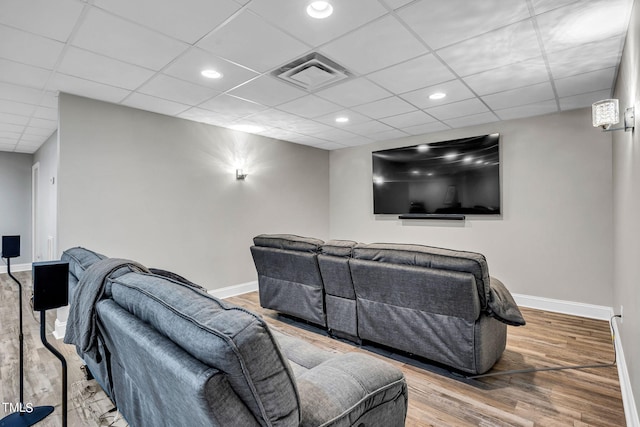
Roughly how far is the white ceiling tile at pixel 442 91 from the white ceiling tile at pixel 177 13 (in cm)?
205

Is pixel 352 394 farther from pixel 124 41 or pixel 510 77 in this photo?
pixel 510 77

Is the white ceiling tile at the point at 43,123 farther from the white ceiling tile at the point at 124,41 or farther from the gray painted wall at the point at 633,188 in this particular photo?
the gray painted wall at the point at 633,188

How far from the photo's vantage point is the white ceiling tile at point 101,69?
251 cm

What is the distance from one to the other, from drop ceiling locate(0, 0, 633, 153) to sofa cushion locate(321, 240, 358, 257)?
151cm

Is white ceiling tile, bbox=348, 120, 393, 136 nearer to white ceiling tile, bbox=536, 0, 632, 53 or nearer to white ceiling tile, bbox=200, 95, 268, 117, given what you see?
white ceiling tile, bbox=200, 95, 268, 117

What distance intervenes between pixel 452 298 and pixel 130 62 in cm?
303

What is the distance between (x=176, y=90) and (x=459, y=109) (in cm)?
314

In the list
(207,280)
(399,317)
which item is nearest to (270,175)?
(207,280)

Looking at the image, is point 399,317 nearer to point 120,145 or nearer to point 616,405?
point 616,405

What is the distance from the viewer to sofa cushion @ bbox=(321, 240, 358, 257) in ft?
9.02

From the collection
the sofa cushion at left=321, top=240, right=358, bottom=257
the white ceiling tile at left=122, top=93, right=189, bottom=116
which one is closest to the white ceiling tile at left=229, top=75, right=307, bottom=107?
the white ceiling tile at left=122, top=93, right=189, bottom=116

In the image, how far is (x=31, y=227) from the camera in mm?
6863

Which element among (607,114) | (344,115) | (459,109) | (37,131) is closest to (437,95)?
(459,109)

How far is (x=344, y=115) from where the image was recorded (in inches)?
162
